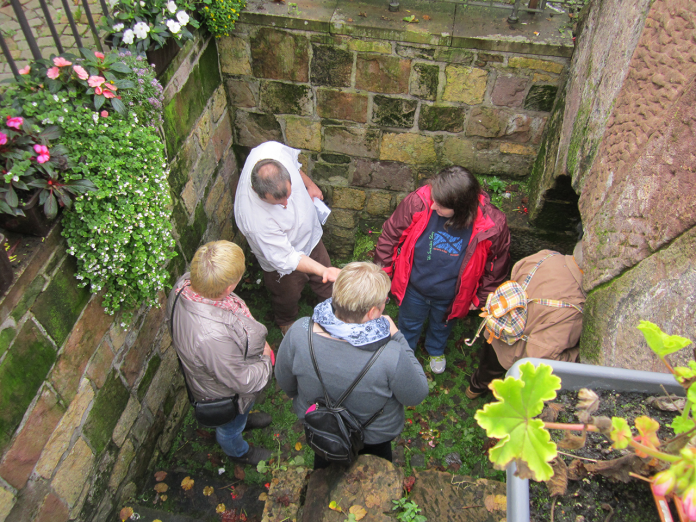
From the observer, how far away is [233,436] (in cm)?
318

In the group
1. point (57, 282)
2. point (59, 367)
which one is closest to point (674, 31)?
point (57, 282)

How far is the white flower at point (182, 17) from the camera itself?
2.89 m

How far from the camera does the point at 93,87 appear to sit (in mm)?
2219

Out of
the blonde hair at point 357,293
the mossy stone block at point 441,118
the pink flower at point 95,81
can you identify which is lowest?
the mossy stone block at point 441,118

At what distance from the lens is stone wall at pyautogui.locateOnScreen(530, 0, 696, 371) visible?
1807 millimetres

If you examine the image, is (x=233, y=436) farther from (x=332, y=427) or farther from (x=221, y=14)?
(x=221, y=14)

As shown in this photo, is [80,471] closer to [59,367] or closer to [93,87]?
[59,367]

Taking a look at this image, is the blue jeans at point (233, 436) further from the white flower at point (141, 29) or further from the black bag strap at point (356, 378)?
the white flower at point (141, 29)

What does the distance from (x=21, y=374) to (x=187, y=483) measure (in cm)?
171

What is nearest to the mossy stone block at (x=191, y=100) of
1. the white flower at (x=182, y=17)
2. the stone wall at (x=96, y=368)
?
the stone wall at (x=96, y=368)

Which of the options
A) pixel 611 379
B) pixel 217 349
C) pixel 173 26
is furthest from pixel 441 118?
pixel 611 379

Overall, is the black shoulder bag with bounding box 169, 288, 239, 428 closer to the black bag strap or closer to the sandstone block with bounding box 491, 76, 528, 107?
the black bag strap

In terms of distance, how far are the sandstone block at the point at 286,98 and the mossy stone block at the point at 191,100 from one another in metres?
0.40

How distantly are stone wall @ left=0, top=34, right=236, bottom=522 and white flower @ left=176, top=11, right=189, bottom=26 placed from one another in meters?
0.26
